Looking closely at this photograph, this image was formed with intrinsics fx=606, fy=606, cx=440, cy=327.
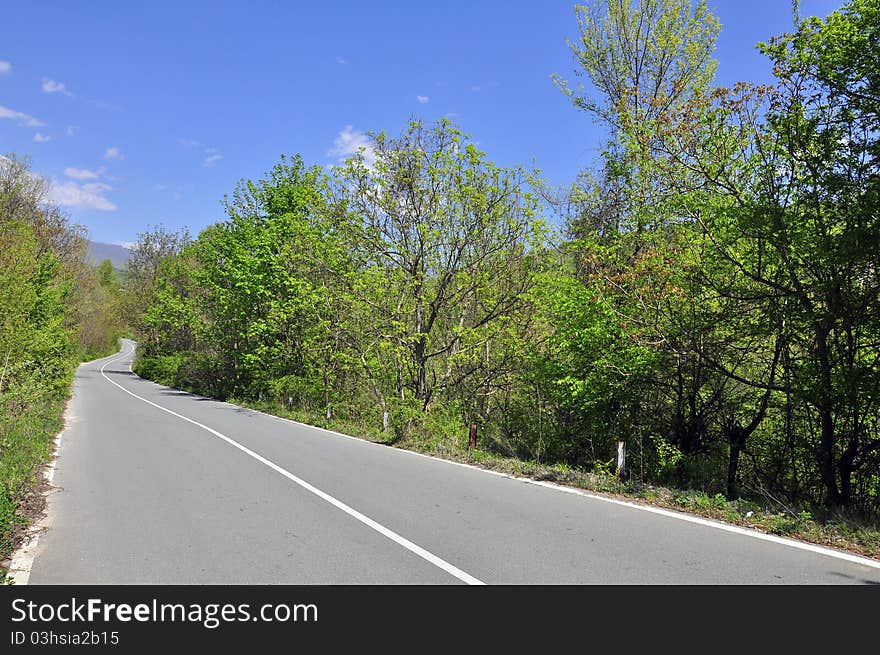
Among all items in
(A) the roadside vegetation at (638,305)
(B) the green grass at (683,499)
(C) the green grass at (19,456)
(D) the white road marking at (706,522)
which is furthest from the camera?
(A) the roadside vegetation at (638,305)

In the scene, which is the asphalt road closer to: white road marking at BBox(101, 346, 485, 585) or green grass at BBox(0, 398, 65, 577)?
white road marking at BBox(101, 346, 485, 585)

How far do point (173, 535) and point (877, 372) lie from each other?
343 inches

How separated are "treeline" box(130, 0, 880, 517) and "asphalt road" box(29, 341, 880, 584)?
268 cm

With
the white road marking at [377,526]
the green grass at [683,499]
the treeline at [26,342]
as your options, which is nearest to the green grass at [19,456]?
the treeline at [26,342]

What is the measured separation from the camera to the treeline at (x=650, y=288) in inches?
329

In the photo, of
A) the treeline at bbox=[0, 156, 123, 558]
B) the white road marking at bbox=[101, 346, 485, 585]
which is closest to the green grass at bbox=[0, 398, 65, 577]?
the treeline at bbox=[0, 156, 123, 558]

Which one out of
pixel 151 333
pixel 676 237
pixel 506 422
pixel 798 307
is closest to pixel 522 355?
pixel 506 422

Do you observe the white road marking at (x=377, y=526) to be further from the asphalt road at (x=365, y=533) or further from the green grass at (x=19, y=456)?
the green grass at (x=19, y=456)

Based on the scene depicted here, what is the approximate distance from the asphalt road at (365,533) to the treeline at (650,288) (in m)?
2.68

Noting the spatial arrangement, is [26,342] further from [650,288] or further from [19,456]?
[650,288]

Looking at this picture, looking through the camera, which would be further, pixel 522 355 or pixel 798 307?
pixel 522 355

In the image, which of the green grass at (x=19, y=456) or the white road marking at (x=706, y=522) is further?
the green grass at (x=19, y=456)

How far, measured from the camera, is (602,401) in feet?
43.0
